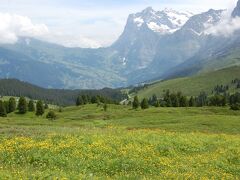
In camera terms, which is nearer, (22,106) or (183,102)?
(22,106)

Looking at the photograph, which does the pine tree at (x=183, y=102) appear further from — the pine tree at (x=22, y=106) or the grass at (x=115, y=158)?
the grass at (x=115, y=158)

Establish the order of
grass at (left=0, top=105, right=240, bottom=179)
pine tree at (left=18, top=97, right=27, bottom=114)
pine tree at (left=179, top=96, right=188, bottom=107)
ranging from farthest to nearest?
pine tree at (left=179, top=96, right=188, bottom=107)
pine tree at (left=18, top=97, right=27, bottom=114)
grass at (left=0, top=105, right=240, bottom=179)

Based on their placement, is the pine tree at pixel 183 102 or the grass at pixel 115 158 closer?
the grass at pixel 115 158

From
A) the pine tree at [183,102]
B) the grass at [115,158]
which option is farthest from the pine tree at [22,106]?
the grass at [115,158]

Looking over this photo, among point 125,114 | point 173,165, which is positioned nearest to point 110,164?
point 173,165

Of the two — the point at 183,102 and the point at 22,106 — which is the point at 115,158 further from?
the point at 183,102

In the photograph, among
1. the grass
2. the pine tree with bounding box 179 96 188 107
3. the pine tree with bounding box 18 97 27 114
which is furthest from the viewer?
the pine tree with bounding box 179 96 188 107

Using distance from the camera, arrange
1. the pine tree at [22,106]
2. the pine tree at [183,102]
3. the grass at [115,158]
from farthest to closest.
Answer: the pine tree at [183,102], the pine tree at [22,106], the grass at [115,158]

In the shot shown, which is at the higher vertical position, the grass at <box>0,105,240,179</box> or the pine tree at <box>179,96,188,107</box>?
the pine tree at <box>179,96,188,107</box>

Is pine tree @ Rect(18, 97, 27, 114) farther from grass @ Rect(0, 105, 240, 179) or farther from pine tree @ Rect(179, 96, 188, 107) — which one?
grass @ Rect(0, 105, 240, 179)

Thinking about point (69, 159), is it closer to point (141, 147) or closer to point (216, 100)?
point (141, 147)

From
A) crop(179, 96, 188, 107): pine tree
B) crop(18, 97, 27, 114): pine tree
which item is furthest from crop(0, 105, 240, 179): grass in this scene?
crop(179, 96, 188, 107): pine tree

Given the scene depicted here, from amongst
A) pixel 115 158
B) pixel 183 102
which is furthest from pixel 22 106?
pixel 115 158

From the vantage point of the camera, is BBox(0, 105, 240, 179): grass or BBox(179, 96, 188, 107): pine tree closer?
BBox(0, 105, 240, 179): grass
